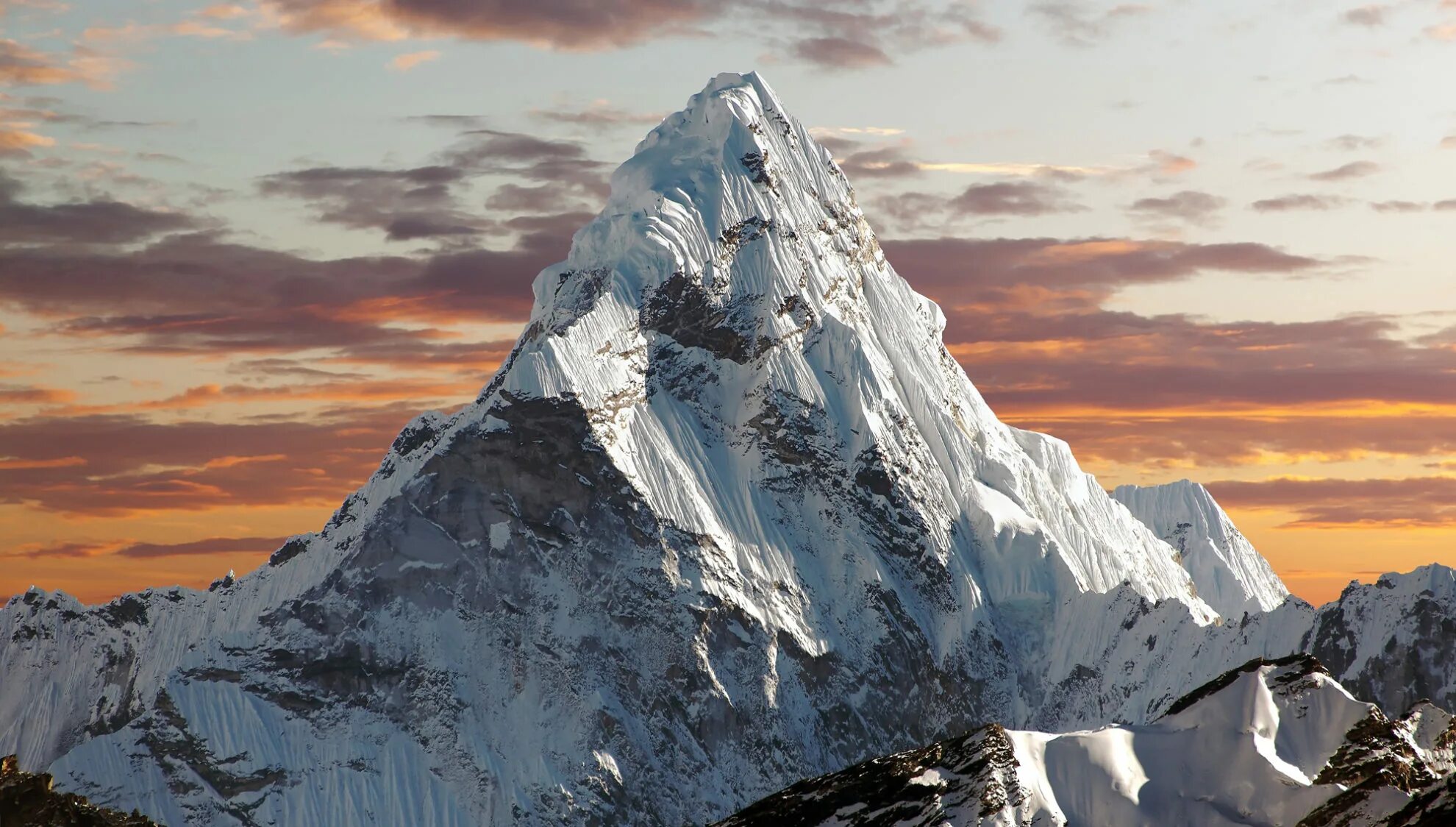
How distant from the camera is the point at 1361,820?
198500mm

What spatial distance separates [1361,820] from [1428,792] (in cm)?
1927

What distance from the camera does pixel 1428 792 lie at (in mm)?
179875

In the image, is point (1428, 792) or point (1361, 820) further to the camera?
point (1361, 820)
